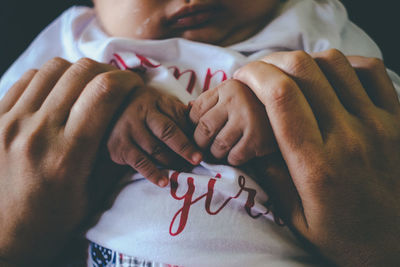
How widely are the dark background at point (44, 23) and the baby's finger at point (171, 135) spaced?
67 centimetres

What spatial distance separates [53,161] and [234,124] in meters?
0.30

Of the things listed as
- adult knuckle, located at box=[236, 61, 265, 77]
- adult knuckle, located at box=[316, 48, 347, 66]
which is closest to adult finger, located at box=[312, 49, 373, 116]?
adult knuckle, located at box=[316, 48, 347, 66]

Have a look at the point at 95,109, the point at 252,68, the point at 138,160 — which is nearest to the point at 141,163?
the point at 138,160

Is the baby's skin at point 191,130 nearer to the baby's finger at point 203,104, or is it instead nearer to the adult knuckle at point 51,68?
the baby's finger at point 203,104

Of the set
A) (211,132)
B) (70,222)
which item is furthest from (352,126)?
(70,222)

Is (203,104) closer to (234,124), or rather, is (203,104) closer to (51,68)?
(234,124)

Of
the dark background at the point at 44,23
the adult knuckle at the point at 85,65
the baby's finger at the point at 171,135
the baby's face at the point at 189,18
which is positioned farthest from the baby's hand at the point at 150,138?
the dark background at the point at 44,23

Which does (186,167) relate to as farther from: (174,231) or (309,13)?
(309,13)

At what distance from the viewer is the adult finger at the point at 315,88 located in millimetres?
464

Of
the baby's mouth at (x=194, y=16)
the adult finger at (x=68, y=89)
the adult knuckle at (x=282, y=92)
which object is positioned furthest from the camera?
the baby's mouth at (x=194, y=16)

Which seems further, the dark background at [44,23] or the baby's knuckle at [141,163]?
the dark background at [44,23]

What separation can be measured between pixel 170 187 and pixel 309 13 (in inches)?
21.9

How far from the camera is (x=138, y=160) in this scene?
502 millimetres

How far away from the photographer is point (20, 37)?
92cm
